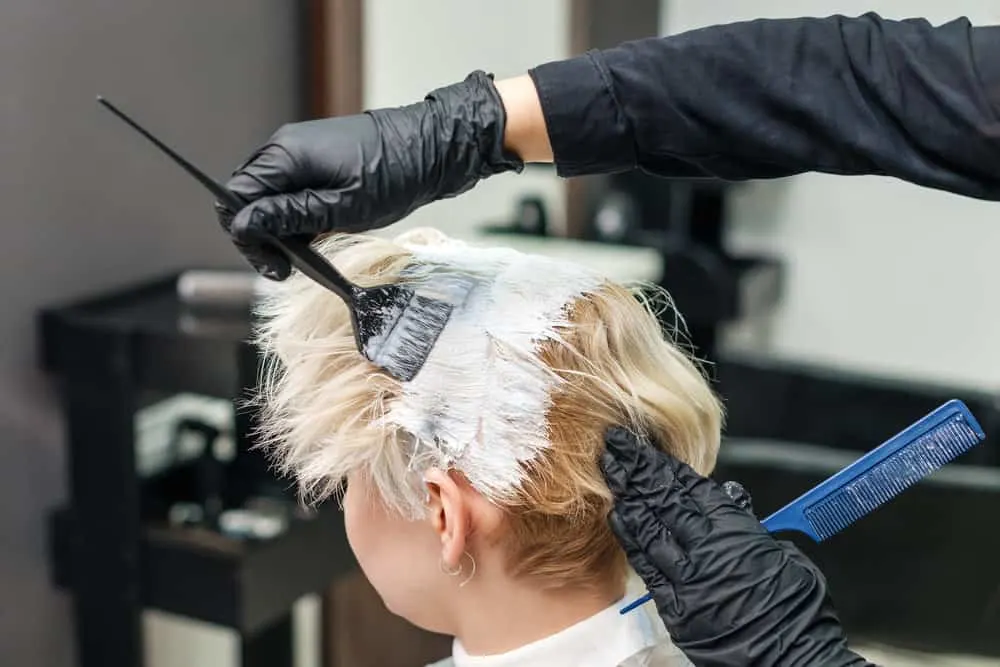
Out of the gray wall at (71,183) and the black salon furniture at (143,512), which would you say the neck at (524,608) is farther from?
the gray wall at (71,183)

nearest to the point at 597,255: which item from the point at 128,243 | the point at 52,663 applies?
the point at 128,243

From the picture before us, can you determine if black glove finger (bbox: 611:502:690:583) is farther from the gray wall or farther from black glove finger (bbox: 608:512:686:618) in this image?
the gray wall

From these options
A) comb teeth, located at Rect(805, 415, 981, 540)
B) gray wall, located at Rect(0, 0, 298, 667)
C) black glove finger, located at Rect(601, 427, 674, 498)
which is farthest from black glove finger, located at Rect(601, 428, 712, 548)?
gray wall, located at Rect(0, 0, 298, 667)

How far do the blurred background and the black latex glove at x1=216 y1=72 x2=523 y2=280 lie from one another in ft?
2.56

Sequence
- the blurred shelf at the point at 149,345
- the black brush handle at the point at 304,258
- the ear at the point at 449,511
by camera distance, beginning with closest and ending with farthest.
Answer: the black brush handle at the point at 304,258
the ear at the point at 449,511
the blurred shelf at the point at 149,345

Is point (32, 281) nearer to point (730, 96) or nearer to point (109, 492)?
point (109, 492)

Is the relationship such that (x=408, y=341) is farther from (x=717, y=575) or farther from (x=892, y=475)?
(x=892, y=475)

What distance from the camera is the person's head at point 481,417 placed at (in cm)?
104

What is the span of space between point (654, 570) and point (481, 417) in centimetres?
20

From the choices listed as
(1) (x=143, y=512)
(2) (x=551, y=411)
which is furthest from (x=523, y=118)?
(1) (x=143, y=512)

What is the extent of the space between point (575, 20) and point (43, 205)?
4.14 feet

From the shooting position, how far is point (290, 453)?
45.8 inches

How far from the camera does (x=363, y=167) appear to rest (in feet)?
3.25

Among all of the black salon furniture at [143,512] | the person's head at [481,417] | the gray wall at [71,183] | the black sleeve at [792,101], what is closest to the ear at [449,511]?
the person's head at [481,417]
